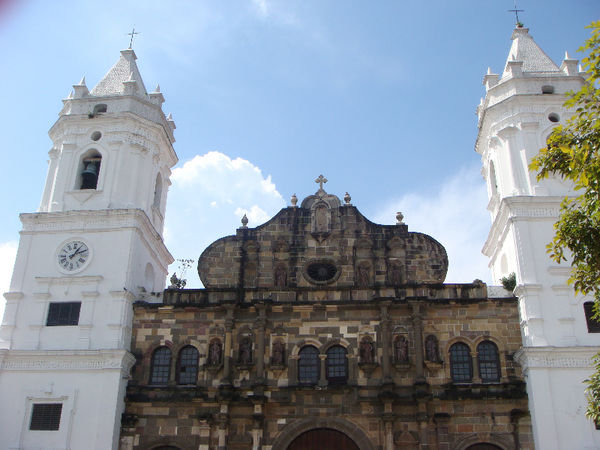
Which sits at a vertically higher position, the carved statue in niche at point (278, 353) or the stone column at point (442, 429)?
the carved statue in niche at point (278, 353)

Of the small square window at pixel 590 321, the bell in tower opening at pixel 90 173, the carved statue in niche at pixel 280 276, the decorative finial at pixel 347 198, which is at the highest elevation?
the bell in tower opening at pixel 90 173

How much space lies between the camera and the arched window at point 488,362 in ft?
83.4

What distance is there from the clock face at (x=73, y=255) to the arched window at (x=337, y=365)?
10.9 metres

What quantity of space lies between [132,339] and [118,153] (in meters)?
8.50

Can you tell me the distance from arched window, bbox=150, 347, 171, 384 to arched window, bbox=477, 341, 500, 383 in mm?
12202

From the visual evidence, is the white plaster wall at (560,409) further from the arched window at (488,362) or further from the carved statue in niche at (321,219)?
the carved statue in niche at (321,219)

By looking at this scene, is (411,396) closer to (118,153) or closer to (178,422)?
(178,422)

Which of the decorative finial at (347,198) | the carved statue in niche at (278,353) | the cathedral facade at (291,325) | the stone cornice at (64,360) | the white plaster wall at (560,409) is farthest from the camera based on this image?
the decorative finial at (347,198)

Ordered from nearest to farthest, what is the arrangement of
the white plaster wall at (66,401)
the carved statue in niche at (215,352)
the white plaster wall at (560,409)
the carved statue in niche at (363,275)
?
the white plaster wall at (560,409), the white plaster wall at (66,401), the carved statue in niche at (215,352), the carved statue in niche at (363,275)

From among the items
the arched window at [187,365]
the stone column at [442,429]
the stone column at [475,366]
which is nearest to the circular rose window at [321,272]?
the arched window at [187,365]

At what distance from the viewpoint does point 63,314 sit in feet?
88.3

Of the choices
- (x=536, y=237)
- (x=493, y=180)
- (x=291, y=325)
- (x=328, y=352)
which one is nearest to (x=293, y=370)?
(x=328, y=352)

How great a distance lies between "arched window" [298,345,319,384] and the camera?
1021 inches

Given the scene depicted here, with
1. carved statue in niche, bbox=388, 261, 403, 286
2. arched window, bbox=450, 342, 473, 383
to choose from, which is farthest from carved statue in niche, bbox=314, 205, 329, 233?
arched window, bbox=450, 342, 473, 383
